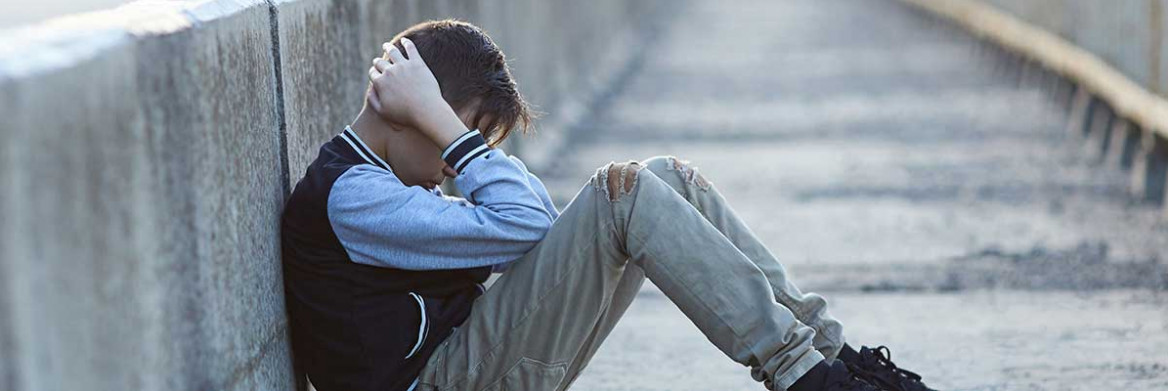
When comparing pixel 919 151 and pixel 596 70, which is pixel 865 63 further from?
pixel 919 151

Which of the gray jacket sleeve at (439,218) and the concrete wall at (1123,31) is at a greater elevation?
the gray jacket sleeve at (439,218)

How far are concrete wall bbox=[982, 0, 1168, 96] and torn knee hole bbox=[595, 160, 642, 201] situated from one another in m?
5.59

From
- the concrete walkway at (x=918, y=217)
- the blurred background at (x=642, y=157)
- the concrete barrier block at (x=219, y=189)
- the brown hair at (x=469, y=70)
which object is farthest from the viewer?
the concrete walkway at (x=918, y=217)

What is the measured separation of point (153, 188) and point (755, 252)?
5.58 ft

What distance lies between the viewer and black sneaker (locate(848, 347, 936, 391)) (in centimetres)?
396

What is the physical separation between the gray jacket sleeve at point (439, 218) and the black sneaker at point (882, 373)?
28.7 inches

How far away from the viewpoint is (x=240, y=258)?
3328 millimetres

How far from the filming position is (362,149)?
381cm

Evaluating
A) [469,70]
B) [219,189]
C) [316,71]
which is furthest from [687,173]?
[219,189]

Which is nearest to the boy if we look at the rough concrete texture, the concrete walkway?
the rough concrete texture

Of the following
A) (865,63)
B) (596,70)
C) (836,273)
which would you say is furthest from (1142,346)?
(865,63)

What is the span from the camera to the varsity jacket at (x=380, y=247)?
3.68 m

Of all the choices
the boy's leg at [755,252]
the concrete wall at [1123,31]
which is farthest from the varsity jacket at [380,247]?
the concrete wall at [1123,31]

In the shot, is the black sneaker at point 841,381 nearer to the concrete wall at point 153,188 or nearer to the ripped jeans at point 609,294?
the ripped jeans at point 609,294
